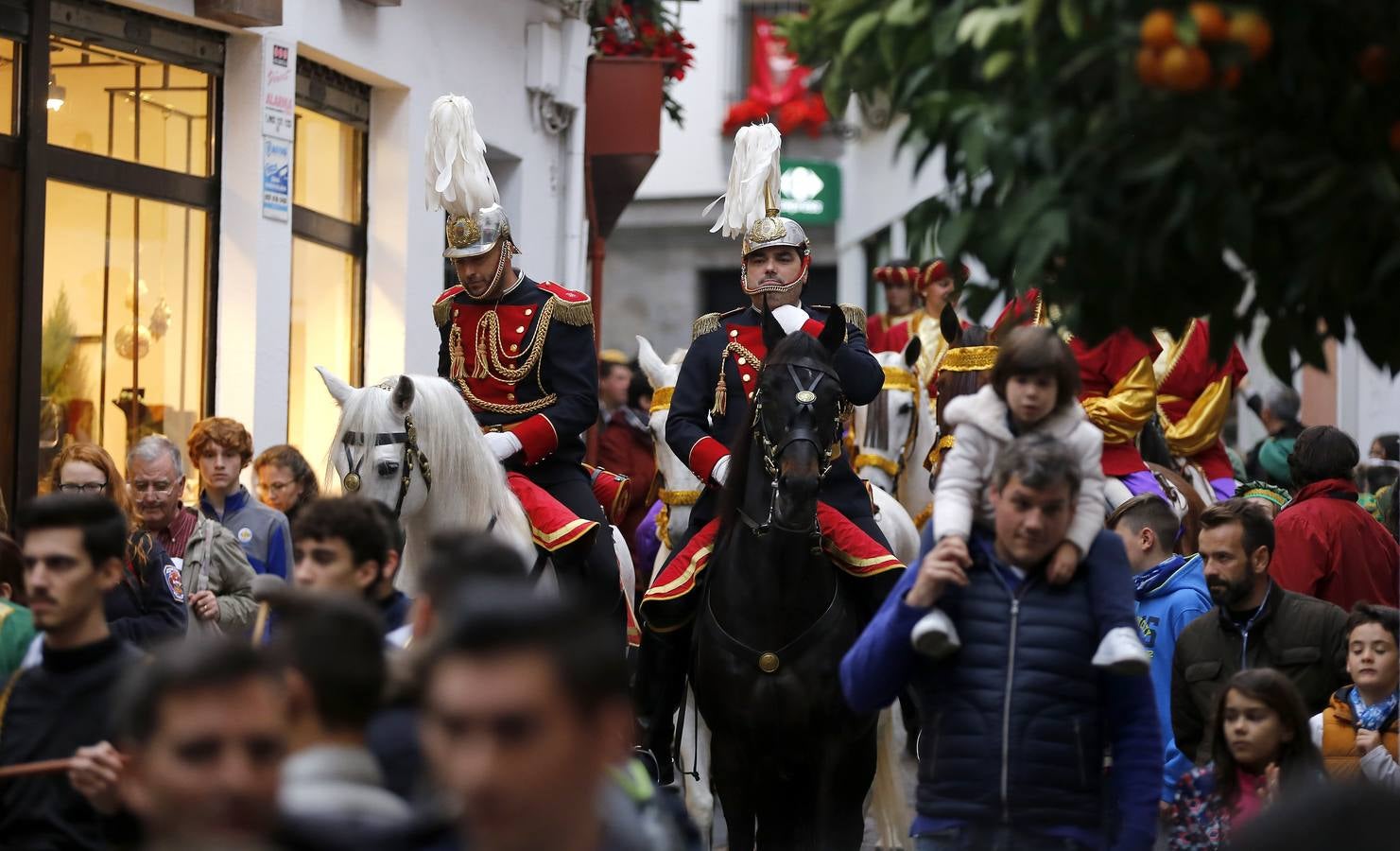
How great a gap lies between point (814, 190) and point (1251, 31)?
31820mm

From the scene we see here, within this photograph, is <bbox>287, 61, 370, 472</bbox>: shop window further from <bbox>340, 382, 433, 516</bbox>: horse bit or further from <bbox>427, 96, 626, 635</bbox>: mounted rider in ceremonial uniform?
<bbox>340, 382, 433, 516</bbox>: horse bit

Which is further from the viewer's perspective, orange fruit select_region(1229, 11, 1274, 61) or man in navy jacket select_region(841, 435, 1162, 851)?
man in navy jacket select_region(841, 435, 1162, 851)

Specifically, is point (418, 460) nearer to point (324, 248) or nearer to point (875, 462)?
point (875, 462)

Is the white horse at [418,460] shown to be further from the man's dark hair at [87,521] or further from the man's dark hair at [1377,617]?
the man's dark hair at [1377,617]

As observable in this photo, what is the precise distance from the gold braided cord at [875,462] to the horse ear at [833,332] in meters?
3.97

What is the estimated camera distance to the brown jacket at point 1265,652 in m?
8.20

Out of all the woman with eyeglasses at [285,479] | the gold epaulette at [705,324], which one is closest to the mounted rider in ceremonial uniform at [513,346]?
the gold epaulette at [705,324]

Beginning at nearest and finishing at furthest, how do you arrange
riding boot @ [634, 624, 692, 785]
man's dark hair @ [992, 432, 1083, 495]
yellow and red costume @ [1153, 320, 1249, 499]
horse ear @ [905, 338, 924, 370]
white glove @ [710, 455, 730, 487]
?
man's dark hair @ [992, 432, 1083, 495]
white glove @ [710, 455, 730, 487]
riding boot @ [634, 624, 692, 785]
yellow and red costume @ [1153, 320, 1249, 499]
horse ear @ [905, 338, 924, 370]

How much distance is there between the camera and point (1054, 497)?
18.5 feet

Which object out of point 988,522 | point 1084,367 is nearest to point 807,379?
point 988,522

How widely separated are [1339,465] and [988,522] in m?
5.11

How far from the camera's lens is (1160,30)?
4113 millimetres

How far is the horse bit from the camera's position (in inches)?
326

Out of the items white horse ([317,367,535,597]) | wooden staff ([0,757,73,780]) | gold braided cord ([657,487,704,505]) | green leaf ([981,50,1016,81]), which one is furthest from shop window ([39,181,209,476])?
green leaf ([981,50,1016,81])
